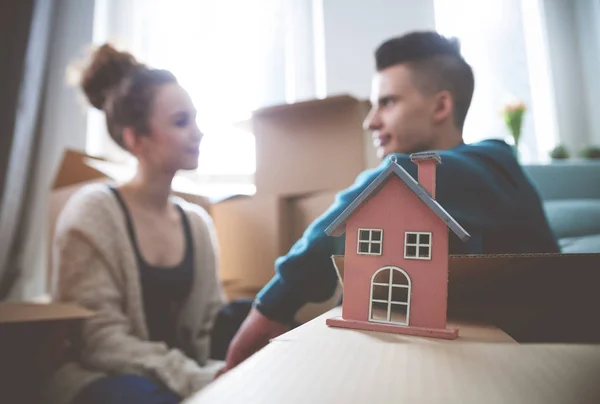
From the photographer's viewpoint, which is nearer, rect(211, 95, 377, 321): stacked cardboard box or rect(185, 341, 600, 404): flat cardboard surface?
rect(185, 341, 600, 404): flat cardboard surface

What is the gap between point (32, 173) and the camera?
1.01 metres

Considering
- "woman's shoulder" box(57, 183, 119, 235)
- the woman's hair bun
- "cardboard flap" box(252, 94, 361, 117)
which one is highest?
the woman's hair bun

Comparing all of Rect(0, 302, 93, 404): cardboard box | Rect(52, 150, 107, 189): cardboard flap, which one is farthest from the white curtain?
Rect(52, 150, 107, 189): cardboard flap

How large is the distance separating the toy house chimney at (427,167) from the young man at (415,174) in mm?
53

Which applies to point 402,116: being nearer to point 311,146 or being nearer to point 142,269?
point 311,146

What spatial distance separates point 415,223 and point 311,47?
413 mm

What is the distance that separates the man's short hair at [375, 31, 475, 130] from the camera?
0.38 metres

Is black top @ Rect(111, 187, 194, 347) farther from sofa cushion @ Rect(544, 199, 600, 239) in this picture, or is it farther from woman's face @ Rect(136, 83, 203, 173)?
sofa cushion @ Rect(544, 199, 600, 239)

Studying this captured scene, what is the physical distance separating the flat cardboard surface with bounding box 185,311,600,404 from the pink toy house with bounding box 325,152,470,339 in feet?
0.07

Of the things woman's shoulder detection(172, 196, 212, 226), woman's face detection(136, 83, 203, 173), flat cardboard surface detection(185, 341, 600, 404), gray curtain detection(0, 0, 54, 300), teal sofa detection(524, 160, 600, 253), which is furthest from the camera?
teal sofa detection(524, 160, 600, 253)

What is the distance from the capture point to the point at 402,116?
38cm

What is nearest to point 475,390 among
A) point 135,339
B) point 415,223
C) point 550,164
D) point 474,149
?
point 415,223

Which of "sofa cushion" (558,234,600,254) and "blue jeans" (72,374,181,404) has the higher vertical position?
"sofa cushion" (558,234,600,254)

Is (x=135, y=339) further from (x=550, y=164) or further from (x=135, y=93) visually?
(x=550, y=164)
